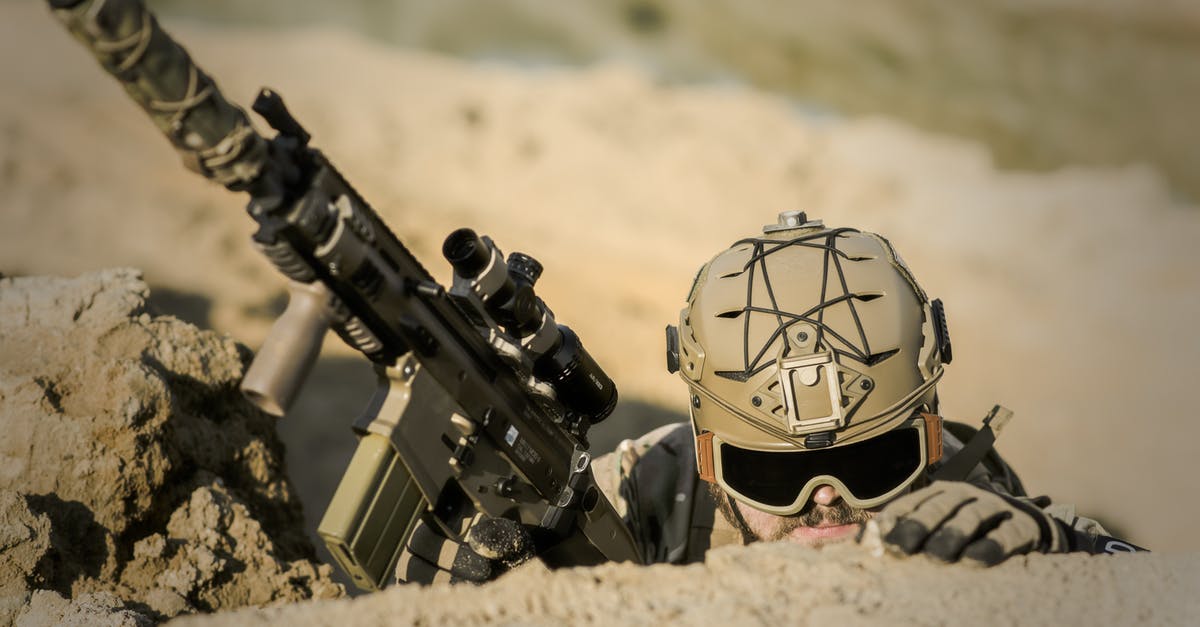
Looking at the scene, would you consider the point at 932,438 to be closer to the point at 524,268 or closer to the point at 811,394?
the point at 811,394

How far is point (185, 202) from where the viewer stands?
911cm

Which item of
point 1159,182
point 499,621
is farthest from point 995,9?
point 499,621

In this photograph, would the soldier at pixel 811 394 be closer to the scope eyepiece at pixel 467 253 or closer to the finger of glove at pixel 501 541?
the finger of glove at pixel 501 541

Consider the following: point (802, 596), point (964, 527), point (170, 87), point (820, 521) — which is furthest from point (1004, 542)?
point (170, 87)

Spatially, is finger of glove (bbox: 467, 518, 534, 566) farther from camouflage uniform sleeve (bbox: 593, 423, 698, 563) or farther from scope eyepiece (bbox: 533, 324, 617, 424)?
camouflage uniform sleeve (bbox: 593, 423, 698, 563)

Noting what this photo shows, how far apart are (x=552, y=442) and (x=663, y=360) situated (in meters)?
5.02

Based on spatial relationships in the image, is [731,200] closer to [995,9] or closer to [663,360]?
[663,360]

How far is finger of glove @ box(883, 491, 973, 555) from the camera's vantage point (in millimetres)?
2957

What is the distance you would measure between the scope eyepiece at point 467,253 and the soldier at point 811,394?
0.78 m

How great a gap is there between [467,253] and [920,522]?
1481 mm

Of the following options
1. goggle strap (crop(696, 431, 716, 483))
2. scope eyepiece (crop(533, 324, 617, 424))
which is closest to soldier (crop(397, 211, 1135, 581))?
goggle strap (crop(696, 431, 716, 483))

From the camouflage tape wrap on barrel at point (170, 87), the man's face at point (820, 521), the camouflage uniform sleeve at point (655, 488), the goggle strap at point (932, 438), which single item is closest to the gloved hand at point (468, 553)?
the man's face at point (820, 521)

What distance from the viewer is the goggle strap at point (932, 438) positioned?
A: 157 inches

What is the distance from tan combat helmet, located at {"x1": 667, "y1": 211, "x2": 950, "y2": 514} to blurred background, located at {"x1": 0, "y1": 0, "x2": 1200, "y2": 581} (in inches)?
160
